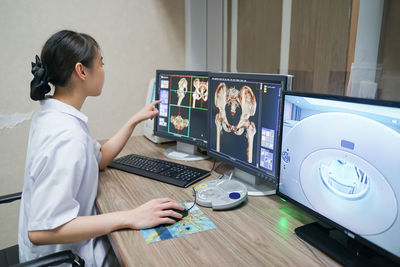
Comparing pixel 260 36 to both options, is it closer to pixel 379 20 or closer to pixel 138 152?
pixel 379 20

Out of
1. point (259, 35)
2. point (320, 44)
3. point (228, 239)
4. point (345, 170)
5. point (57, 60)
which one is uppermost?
point (259, 35)

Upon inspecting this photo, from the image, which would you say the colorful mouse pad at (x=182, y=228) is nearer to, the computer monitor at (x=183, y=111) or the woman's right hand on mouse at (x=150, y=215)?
the woman's right hand on mouse at (x=150, y=215)

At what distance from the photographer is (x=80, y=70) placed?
3.51 ft

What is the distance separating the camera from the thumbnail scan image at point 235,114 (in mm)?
1101

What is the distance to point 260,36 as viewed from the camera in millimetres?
2078

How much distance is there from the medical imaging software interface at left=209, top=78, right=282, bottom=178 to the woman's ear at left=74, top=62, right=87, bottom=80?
533 millimetres

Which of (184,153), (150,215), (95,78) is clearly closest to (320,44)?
(184,153)

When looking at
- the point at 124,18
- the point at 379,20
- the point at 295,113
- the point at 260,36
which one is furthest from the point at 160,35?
the point at 295,113

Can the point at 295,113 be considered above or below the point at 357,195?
above

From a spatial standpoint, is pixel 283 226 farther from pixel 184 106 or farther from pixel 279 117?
pixel 184 106

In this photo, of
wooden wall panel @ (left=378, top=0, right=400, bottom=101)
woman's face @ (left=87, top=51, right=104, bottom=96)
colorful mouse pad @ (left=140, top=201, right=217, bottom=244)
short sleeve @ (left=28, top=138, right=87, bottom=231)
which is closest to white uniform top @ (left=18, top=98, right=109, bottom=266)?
short sleeve @ (left=28, top=138, right=87, bottom=231)

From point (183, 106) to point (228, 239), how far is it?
84cm

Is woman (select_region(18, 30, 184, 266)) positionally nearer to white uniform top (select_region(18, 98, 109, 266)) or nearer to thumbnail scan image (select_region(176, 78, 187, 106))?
white uniform top (select_region(18, 98, 109, 266))

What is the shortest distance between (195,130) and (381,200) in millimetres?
937
